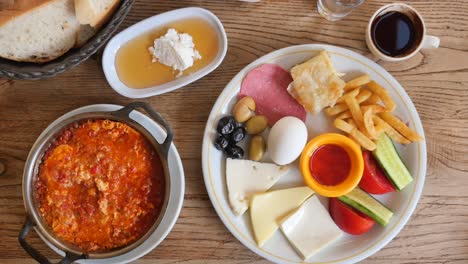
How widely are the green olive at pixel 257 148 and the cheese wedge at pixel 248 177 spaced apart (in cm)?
2

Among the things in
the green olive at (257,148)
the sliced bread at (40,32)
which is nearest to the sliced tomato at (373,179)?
the green olive at (257,148)

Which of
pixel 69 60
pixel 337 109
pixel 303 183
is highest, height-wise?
pixel 69 60

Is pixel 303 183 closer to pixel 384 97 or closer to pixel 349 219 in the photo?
pixel 349 219

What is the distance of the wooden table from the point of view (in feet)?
6.60

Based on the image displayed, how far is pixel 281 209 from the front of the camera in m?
1.99

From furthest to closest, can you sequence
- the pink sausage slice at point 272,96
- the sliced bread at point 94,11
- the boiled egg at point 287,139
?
the pink sausage slice at point 272,96 → the boiled egg at point 287,139 → the sliced bread at point 94,11

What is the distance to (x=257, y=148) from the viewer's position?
1972 millimetres


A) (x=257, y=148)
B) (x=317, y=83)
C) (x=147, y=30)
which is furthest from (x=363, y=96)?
(x=147, y=30)

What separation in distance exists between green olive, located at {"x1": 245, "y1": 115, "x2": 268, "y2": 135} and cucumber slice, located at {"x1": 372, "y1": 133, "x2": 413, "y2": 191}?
396mm

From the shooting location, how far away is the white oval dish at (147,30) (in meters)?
1.95

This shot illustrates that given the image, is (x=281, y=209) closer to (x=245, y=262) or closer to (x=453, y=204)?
(x=245, y=262)

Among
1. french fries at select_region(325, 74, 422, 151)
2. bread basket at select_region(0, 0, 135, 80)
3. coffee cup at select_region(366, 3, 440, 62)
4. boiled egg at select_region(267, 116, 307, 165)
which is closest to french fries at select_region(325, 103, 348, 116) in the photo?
french fries at select_region(325, 74, 422, 151)

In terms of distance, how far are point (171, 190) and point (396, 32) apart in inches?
Result: 37.9

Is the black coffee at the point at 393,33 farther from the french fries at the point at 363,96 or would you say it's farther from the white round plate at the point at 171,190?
the white round plate at the point at 171,190
